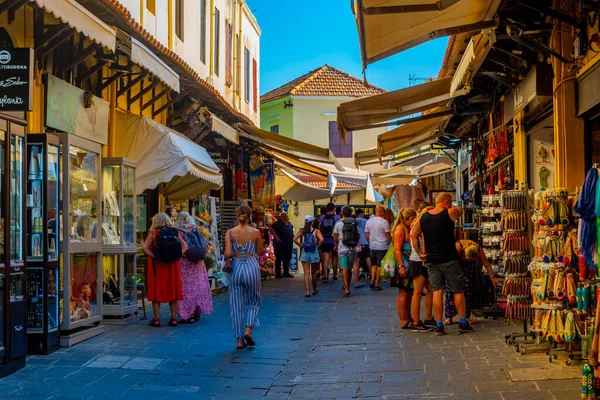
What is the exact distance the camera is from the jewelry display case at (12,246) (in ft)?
27.1

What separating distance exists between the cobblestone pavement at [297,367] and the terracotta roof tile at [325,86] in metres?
36.7

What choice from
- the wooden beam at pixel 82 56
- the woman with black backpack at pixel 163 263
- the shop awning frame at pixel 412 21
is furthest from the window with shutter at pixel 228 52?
the shop awning frame at pixel 412 21

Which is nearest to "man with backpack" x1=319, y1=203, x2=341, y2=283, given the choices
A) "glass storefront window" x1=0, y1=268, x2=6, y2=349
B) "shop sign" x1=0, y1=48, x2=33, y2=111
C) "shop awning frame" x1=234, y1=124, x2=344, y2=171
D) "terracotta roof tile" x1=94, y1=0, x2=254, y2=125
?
"shop awning frame" x1=234, y1=124, x2=344, y2=171

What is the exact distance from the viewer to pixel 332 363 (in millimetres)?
9375

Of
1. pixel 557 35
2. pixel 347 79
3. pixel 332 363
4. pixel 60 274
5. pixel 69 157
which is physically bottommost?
pixel 332 363

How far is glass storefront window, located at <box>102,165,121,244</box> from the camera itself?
490 inches

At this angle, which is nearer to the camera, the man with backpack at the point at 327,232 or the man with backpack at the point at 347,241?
the man with backpack at the point at 347,241

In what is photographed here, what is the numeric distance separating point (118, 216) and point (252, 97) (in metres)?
19.1

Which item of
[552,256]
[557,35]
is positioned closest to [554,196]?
[552,256]

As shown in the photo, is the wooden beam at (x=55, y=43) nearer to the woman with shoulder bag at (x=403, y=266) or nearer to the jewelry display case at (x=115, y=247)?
the jewelry display case at (x=115, y=247)

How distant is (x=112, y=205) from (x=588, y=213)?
7.59 metres

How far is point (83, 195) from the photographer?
11.1 m

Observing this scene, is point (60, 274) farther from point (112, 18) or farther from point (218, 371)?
point (112, 18)

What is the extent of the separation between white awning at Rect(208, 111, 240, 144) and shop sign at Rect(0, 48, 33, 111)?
8.34 metres
